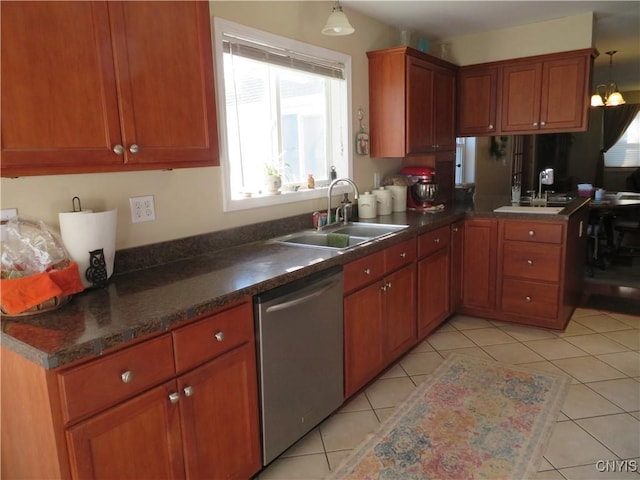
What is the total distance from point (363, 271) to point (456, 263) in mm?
1435

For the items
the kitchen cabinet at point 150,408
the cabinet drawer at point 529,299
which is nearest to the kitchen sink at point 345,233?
the kitchen cabinet at point 150,408

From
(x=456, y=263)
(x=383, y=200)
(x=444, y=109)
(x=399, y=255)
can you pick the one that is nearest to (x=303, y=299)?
(x=399, y=255)

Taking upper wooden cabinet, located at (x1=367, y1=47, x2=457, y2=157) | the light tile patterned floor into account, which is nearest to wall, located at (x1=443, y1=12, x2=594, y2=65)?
upper wooden cabinet, located at (x1=367, y1=47, x2=457, y2=157)

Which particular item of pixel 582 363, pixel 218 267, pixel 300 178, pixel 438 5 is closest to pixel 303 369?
pixel 218 267

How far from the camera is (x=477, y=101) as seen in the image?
13.3ft

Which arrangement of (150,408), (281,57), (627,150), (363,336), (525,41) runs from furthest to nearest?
(627,150) → (525,41) → (281,57) → (363,336) → (150,408)

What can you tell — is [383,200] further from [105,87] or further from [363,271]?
[105,87]

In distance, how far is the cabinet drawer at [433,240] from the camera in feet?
9.94

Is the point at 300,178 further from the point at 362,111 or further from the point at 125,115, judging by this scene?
the point at 125,115

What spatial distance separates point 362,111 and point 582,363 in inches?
88.8

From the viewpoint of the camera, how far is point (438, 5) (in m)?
3.25

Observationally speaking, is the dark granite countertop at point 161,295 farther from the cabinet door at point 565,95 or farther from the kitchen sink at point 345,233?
the cabinet door at point 565,95

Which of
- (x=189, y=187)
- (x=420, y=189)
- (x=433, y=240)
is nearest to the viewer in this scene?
(x=189, y=187)

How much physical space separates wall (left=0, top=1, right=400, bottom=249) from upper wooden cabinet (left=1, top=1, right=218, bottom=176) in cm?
32
